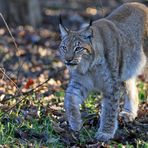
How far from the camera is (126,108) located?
7.62m

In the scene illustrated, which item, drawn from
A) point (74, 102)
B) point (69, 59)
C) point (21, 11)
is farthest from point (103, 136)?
point (21, 11)

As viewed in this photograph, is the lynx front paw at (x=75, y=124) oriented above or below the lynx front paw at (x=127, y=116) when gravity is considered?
above

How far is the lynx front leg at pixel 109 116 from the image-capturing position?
664 centimetres

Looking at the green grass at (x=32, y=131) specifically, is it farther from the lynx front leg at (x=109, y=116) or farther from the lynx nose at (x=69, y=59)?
the lynx nose at (x=69, y=59)

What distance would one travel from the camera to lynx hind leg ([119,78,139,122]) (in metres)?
7.34

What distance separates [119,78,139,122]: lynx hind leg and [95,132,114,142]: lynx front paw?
0.66 meters

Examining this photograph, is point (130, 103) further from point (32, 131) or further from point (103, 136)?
point (32, 131)

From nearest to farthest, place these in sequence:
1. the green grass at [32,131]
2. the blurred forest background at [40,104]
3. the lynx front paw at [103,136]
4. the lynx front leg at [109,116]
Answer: the green grass at [32,131]
the blurred forest background at [40,104]
the lynx front paw at [103,136]
the lynx front leg at [109,116]

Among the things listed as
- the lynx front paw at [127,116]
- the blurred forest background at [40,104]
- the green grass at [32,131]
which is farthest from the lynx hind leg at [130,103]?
the green grass at [32,131]

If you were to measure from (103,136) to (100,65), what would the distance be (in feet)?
2.54

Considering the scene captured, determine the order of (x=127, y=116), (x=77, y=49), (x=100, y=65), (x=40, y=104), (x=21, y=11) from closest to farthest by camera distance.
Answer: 1. (x=77, y=49)
2. (x=100, y=65)
3. (x=127, y=116)
4. (x=40, y=104)
5. (x=21, y=11)

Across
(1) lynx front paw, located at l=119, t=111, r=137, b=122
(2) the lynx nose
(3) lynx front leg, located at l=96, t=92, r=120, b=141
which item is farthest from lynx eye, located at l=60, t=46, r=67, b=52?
(1) lynx front paw, located at l=119, t=111, r=137, b=122

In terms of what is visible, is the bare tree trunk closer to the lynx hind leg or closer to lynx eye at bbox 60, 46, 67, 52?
the lynx hind leg

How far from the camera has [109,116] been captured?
6.68 meters
